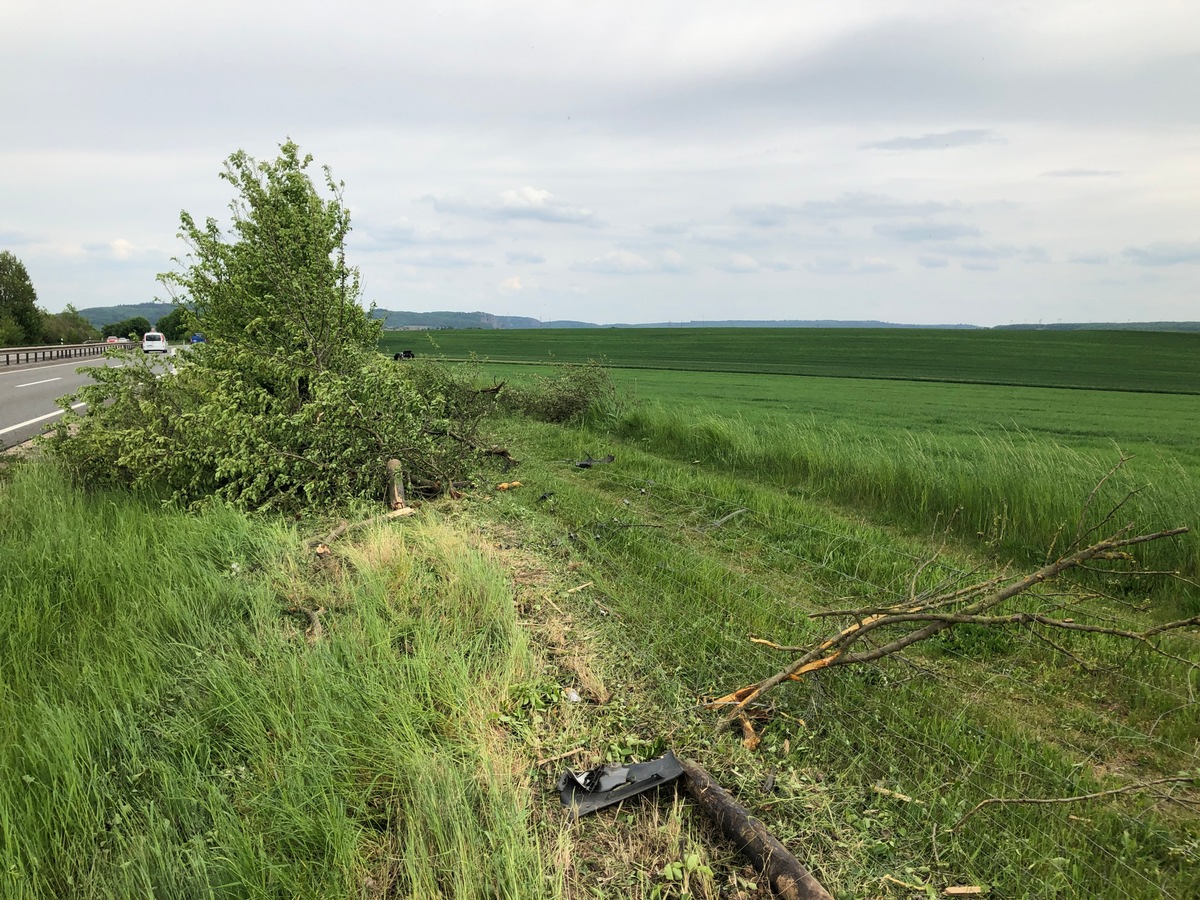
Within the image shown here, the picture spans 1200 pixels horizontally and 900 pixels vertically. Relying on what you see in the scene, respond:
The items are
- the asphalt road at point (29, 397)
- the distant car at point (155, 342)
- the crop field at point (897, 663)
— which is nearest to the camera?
the crop field at point (897, 663)

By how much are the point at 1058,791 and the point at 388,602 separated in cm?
389

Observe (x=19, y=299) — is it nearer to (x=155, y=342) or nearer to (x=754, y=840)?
(x=155, y=342)

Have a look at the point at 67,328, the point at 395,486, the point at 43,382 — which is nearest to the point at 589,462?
the point at 395,486

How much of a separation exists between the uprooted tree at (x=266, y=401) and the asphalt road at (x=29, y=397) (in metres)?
2.42

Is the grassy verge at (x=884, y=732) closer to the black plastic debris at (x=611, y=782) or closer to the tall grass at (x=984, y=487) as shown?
the black plastic debris at (x=611, y=782)

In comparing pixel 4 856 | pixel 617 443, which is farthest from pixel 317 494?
pixel 617 443

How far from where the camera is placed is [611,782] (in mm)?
2902

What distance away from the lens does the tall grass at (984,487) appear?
254 inches

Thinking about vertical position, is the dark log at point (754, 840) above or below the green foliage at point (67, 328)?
below

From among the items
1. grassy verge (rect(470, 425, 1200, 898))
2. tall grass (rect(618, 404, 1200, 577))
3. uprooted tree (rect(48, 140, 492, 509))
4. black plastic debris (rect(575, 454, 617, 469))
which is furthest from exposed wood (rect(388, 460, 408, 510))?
tall grass (rect(618, 404, 1200, 577))

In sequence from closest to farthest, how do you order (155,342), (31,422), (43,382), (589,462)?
(589,462) → (31,422) → (43,382) → (155,342)

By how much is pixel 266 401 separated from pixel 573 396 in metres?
7.94

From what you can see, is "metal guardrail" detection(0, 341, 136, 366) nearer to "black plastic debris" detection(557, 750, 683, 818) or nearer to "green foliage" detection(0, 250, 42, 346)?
"green foliage" detection(0, 250, 42, 346)

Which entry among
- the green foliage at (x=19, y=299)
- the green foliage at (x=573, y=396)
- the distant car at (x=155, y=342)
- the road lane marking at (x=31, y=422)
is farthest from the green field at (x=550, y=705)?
the green foliage at (x=19, y=299)
